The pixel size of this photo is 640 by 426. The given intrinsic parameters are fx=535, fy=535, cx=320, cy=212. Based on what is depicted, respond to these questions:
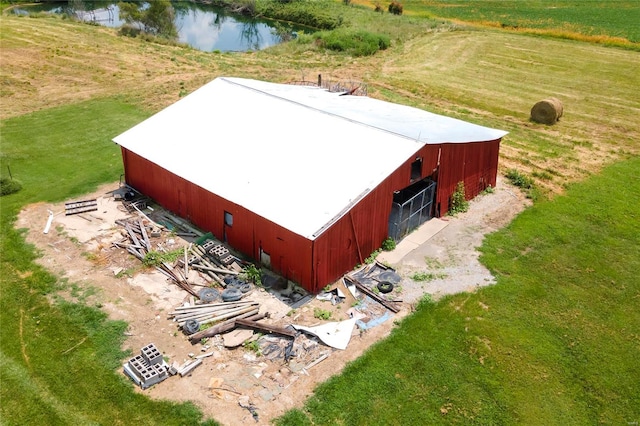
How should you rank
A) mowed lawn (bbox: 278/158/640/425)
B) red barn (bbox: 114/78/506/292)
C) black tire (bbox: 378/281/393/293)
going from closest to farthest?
mowed lawn (bbox: 278/158/640/425), black tire (bbox: 378/281/393/293), red barn (bbox: 114/78/506/292)

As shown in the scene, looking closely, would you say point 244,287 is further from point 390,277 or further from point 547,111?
point 547,111

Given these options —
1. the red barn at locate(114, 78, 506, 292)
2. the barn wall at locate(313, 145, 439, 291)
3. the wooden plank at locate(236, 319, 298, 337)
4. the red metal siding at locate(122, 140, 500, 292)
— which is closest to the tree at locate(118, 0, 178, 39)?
the red barn at locate(114, 78, 506, 292)

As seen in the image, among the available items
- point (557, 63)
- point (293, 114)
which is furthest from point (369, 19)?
point (293, 114)

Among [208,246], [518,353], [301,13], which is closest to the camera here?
[518,353]

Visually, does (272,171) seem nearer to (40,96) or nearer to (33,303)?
(33,303)

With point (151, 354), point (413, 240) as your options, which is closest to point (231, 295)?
point (151, 354)

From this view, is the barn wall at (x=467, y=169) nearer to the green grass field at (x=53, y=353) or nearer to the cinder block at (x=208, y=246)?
the cinder block at (x=208, y=246)

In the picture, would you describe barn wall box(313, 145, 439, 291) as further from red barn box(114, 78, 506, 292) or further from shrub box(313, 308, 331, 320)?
shrub box(313, 308, 331, 320)
